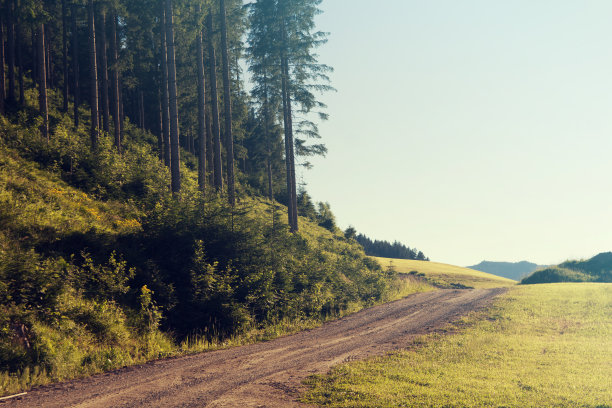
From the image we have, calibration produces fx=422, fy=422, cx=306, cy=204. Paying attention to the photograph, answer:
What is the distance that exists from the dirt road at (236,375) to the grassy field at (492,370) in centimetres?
88

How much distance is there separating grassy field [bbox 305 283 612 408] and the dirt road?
2.88 feet

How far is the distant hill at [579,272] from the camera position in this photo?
1428 inches

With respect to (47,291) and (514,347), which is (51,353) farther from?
(514,347)

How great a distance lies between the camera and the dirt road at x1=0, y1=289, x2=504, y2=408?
7867mm

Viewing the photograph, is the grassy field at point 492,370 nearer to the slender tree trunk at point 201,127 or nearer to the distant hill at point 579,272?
the slender tree trunk at point 201,127

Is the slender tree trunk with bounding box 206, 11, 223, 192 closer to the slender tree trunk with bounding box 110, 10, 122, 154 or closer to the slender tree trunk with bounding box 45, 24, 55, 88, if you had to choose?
the slender tree trunk with bounding box 110, 10, 122, 154

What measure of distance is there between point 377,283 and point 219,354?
16.9 meters

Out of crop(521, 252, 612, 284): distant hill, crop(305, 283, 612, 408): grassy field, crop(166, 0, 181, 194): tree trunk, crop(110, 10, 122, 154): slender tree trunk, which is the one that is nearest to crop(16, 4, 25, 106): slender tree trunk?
crop(110, 10, 122, 154): slender tree trunk

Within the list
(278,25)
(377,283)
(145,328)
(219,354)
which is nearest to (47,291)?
(145,328)

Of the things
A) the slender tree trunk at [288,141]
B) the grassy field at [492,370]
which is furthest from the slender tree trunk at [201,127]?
the grassy field at [492,370]

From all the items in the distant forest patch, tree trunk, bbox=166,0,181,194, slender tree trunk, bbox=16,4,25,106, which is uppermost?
slender tree trunk, bbox=16,4,25,106

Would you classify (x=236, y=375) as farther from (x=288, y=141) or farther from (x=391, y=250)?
(x=391, y=250)

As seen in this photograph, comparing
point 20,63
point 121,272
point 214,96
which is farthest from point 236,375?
point 20,63

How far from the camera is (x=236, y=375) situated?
9.70m
